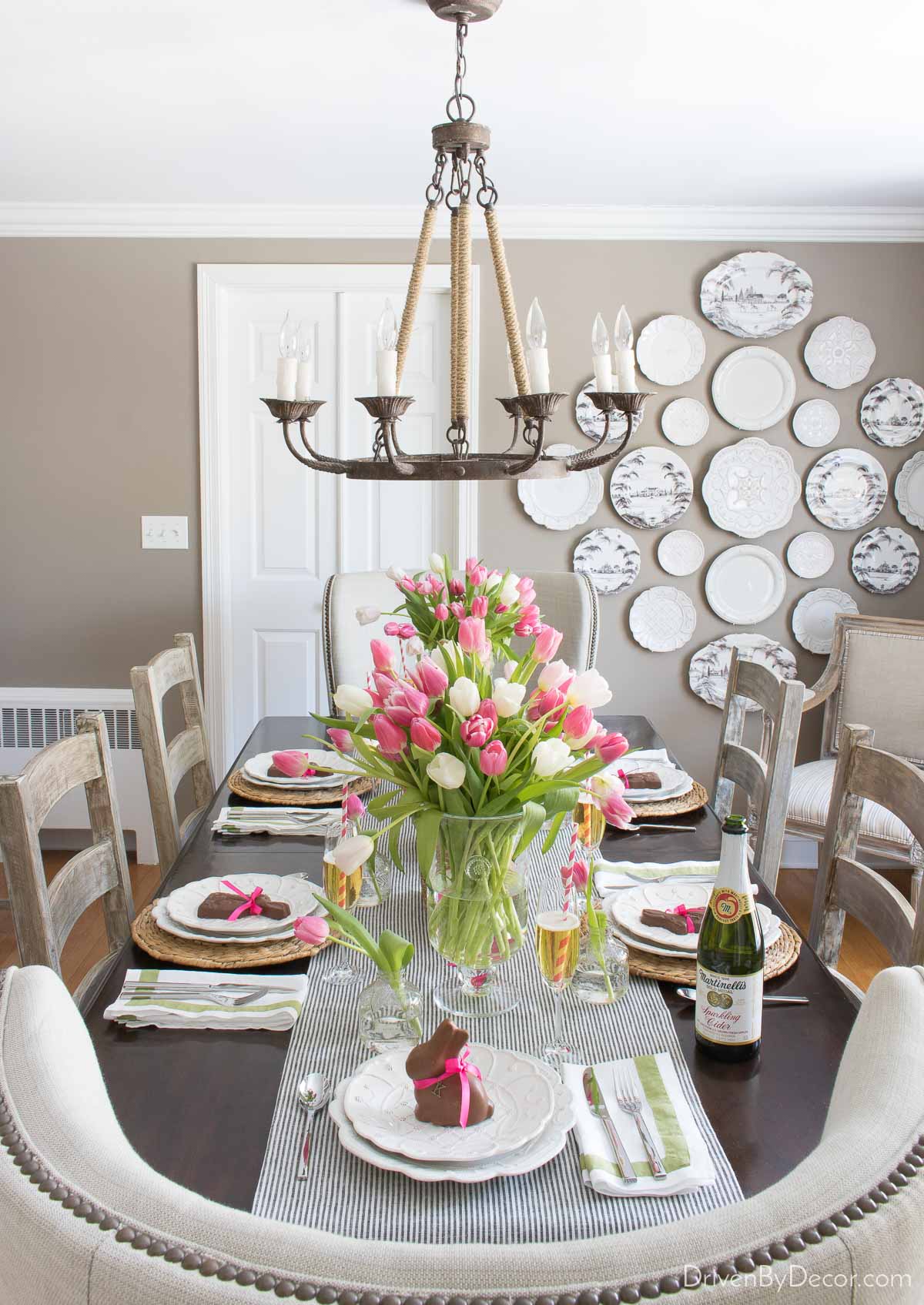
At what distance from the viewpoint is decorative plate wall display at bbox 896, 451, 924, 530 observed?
384 centimetres

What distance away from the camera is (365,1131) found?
1021 millimetres

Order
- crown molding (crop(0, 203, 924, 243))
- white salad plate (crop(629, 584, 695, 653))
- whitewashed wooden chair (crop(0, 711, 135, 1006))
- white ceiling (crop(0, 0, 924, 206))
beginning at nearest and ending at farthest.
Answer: whitewashed wooden chair (crop(0, 711, 135, 1006)) → white ceiling (crop(0, 0, 924, 206)) → crown molding (crop(0, 203, 924, 243)) → white salad plate (crop(629, 584, 695, 653))

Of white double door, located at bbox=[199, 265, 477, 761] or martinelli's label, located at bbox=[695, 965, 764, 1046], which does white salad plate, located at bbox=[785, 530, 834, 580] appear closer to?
white double door, located at bbox=[199, 265, 477, 761]

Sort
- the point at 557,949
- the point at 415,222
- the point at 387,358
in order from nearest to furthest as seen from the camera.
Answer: the point at 557,949, the point at 387,358, the point at 415,222

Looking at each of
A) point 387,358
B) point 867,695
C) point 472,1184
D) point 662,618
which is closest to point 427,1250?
point 472,1184

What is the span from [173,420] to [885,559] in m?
2.58

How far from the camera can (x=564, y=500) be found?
3865 millimetres

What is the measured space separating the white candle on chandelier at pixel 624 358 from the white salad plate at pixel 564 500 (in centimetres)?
212

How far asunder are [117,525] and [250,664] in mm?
683

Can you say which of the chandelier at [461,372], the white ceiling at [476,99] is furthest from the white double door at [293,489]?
the chandelier at [461,372]

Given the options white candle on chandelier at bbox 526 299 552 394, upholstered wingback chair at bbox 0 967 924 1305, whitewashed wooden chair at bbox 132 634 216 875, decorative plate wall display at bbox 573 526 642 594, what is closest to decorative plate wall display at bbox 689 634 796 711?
decorative plate wall display at bbox 573 526 642 594

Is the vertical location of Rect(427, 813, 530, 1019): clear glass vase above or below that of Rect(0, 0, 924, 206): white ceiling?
below

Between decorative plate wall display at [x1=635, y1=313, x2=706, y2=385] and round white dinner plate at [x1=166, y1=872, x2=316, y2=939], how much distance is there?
266cm

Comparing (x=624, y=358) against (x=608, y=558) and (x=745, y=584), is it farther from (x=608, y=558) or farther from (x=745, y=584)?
(x=745, y=584)
